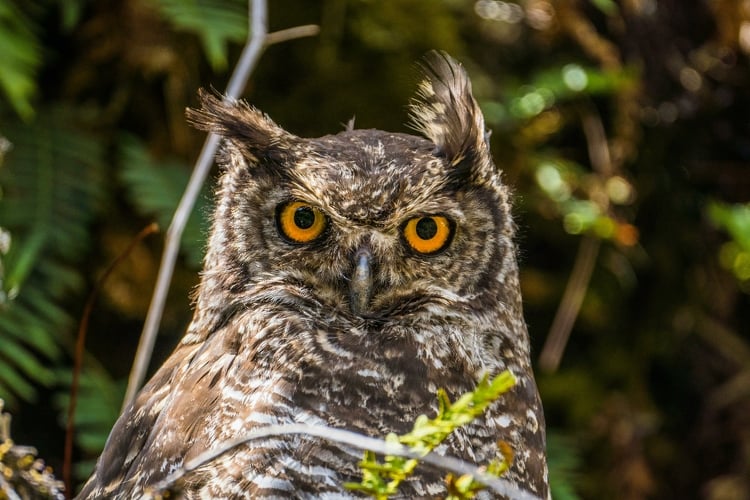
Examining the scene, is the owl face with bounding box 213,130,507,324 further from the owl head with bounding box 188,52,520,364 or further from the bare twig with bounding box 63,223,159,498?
the bare twig with bounding box 63,223,159,498

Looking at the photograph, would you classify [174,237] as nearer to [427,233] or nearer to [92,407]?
[427,233]

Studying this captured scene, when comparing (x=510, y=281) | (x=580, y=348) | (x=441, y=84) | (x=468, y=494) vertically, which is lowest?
(x=580, y=348)

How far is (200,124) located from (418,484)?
0.88 metres

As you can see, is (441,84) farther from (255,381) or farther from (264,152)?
(255,381)

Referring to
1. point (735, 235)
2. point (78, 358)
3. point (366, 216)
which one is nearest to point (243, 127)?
point (366, 216)

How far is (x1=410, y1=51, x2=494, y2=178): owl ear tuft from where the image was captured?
1988 millimetres

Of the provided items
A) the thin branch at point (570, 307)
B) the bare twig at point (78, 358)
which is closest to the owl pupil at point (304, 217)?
the bare twig at point (78, 358)

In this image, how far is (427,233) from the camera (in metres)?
1.95

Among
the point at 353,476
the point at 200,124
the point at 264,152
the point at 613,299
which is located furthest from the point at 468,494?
the point at 613,299

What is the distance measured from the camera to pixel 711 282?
3.98m

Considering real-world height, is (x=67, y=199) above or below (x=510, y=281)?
above

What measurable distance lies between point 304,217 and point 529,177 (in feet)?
6.29

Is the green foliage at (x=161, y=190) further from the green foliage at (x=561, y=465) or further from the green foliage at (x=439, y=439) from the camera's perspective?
the green foliage at (x=439, y=439)

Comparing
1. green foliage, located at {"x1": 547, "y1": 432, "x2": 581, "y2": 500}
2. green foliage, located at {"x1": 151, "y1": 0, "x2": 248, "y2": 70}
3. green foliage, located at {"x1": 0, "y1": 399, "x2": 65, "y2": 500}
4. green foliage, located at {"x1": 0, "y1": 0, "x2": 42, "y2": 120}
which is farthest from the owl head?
green foliage, located at {"x1": 547, "y1": 432, "x2": 581, "y2": 500}
